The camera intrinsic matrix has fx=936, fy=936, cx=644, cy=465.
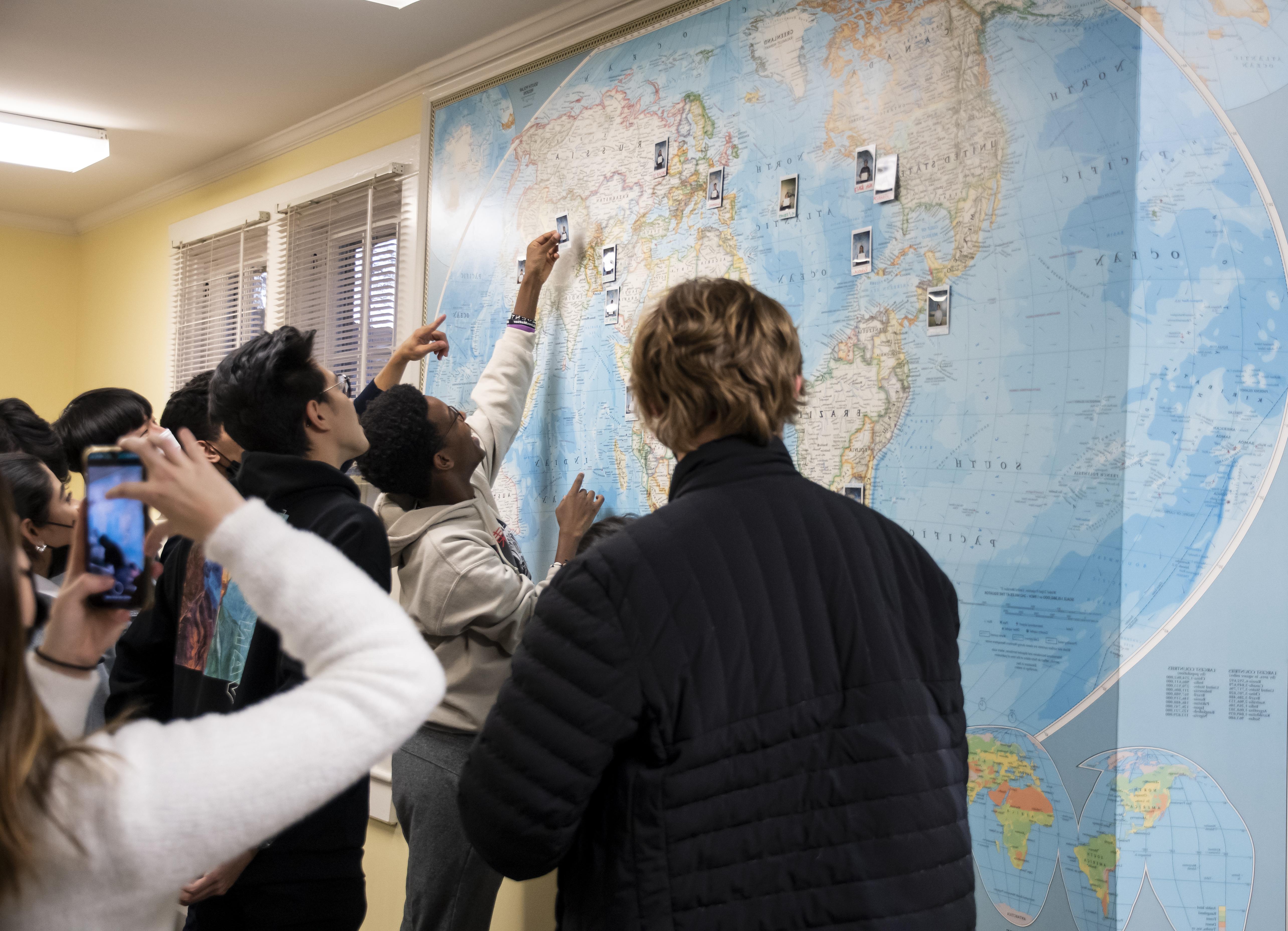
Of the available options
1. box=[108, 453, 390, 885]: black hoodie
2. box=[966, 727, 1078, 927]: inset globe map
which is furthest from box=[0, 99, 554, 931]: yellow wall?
box=[966, 727, 1078, 927]: inset globe map

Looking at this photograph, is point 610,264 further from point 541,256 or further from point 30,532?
point 30,532

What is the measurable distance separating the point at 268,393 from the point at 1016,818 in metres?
1.50

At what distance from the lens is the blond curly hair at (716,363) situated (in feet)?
3.45

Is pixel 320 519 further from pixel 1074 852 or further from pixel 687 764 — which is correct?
pixel 1074 852

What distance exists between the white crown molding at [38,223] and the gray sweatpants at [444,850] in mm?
5190

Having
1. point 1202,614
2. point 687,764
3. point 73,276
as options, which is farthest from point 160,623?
point 73,276

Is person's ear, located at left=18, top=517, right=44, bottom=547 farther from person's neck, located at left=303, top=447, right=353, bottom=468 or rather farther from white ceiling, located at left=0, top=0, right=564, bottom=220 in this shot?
white ceiling, located at left=0, top=0, right=564, bottom=220

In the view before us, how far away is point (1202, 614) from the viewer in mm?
1479

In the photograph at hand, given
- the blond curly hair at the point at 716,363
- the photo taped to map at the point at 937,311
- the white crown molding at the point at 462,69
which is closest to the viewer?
the blond curly hair at the point at 716,363

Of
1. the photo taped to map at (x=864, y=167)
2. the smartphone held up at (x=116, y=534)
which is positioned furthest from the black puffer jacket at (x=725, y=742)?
the photo taped to map at (x=864, y=167)

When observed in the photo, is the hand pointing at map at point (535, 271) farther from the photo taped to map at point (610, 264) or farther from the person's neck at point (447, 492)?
the person's neck at point (447, 492)

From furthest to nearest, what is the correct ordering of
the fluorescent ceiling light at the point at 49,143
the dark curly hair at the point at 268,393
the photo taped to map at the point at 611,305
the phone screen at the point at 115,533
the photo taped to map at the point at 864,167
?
the fluorescent ceiling light at the point at 49,143 → the photo taped to map at the point at 611,305 → the photo taped to map at the point at 864,167 → the dark curly hair at the point at 268,393 → the phone screen at the point at 115,533

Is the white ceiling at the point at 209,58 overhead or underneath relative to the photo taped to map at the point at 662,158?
overhead

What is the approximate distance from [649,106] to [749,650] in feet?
5.95
